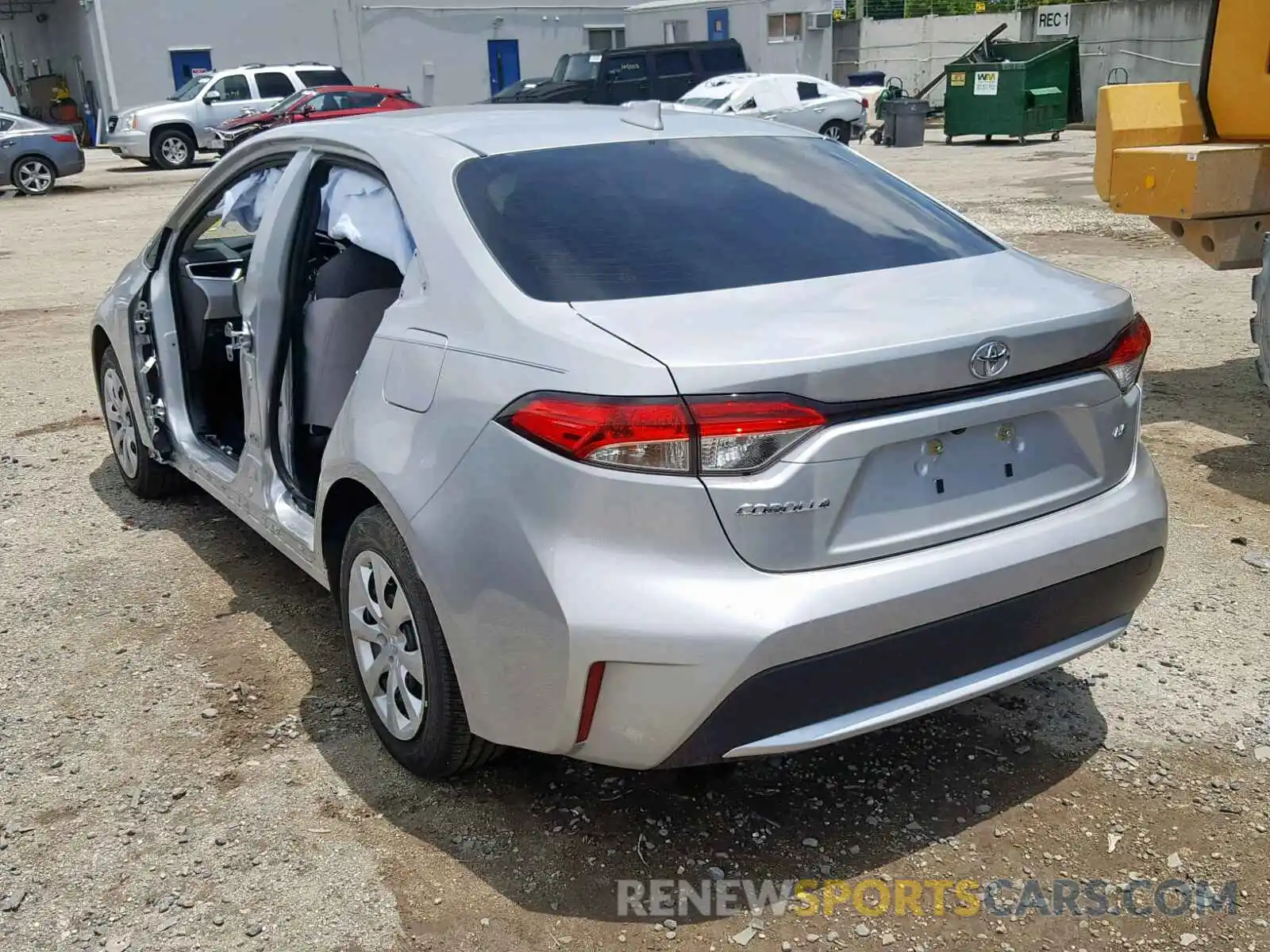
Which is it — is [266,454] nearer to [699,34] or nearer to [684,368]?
[684,368]

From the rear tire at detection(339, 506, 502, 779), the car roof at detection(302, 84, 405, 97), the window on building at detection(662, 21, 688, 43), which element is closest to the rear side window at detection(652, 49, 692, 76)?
the window on building at detection(662, 21, 688, 43)

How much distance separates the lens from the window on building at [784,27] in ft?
103

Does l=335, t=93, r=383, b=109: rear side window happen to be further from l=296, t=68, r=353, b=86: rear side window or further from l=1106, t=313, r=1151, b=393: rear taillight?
l=1106, t=313, r=1151, b=393: rear taillight

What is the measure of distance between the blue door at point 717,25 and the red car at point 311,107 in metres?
11.1

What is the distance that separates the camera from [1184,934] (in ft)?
8.36

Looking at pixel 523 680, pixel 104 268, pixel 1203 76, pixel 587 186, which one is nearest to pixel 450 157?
pixel 587 186

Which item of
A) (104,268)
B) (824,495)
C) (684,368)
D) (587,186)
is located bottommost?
(104,268)

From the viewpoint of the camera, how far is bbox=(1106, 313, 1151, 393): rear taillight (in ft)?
9.19

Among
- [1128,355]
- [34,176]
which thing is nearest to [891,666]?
[1128,355]

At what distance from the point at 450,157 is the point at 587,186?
368 mm

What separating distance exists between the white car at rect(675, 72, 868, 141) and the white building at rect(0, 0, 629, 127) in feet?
36.0

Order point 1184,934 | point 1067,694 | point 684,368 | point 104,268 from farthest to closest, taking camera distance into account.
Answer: point 104,268, point 1067,694, point 1184,934, point 684,368

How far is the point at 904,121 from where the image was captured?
24734 millimetres

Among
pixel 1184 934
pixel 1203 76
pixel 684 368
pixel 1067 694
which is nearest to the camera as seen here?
pixel 684 368
